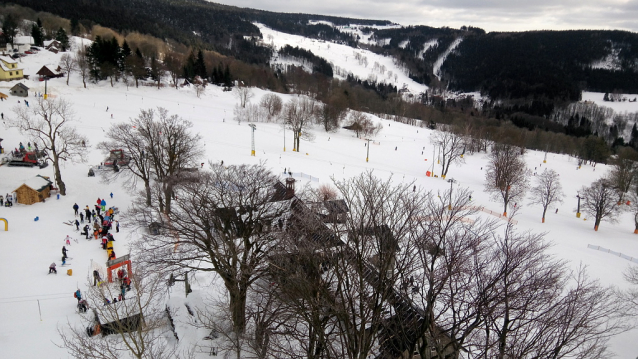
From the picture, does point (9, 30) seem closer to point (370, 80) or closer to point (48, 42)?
point (48, 42)

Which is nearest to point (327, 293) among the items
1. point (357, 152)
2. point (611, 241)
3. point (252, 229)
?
point (252, 229)

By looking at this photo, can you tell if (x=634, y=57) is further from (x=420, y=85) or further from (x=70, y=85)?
(x=70, y=85)

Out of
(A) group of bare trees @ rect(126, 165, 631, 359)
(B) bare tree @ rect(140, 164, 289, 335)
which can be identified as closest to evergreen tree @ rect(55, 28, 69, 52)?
(B) bare tree @ rect(140, 164, 289, 335)

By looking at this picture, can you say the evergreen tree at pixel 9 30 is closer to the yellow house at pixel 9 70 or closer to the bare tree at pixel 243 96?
the yellow house at pixel 9 70

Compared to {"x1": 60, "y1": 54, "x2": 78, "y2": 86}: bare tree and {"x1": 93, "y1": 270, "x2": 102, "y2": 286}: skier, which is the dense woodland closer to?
{"x1": 60, "y1": 54, "x2": 78, "y2": 86}: bare tree

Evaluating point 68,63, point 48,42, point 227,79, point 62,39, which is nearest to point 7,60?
point 68,63
